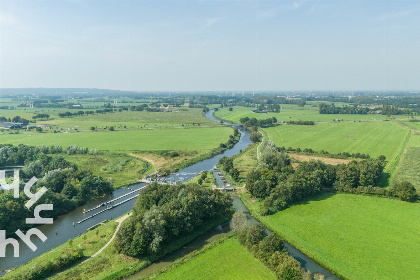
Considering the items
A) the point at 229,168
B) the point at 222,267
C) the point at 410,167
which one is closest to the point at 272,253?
the point at 222,267

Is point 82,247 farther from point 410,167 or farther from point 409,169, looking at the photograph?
point 410,167

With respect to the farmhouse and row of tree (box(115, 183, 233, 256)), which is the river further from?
the farmhouse

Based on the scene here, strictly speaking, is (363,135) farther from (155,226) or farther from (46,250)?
(46,250)

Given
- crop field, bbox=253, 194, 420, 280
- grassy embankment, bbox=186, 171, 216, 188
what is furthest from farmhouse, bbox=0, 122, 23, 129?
crop field, bbox=253, 194, 420, 280

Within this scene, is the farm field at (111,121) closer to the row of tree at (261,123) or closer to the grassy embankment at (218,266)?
the row of tree at (261,123)

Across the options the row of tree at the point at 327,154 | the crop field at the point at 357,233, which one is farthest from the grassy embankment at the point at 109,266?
the row of tree at the point at 327,154

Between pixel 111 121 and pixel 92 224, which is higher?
pixel 111 121
